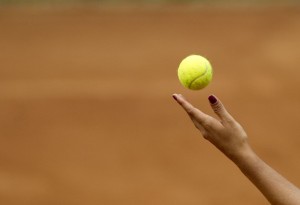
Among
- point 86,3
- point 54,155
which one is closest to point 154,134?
point 54,155

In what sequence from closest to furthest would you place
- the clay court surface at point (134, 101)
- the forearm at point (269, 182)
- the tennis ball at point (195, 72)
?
the forearm at point (269, 182)
the tennis ball at point (195, 72)
the clay court surface at point (134, 101)

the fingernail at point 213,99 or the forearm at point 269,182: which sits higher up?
the fingernail at point 213,99

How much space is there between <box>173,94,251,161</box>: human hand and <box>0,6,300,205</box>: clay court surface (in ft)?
12.4

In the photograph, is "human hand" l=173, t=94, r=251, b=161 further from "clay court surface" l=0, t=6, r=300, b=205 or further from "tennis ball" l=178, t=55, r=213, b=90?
"clay court surface" l=0, t=6, r=300, b=205

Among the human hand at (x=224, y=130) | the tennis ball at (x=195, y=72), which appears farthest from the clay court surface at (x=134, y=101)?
the human hand at (x=224, y=130)

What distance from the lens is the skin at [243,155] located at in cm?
205

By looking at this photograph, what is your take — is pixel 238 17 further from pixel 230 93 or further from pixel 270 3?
pixel 230 93

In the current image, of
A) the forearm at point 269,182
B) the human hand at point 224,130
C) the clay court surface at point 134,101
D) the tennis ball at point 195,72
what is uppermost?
the clay court surface at point 134,101

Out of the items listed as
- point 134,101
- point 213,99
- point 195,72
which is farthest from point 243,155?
point 134,101

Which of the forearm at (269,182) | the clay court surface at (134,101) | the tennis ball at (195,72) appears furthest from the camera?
the clay court surface at (134,101)

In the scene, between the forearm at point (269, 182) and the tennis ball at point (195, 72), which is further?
the tennis ball at point (195, 72)

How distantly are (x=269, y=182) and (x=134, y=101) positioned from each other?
246 inches

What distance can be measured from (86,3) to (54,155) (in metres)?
7.04

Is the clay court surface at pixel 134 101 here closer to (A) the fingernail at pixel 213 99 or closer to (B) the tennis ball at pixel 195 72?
(B) the tennis ball at pixel 195 72
